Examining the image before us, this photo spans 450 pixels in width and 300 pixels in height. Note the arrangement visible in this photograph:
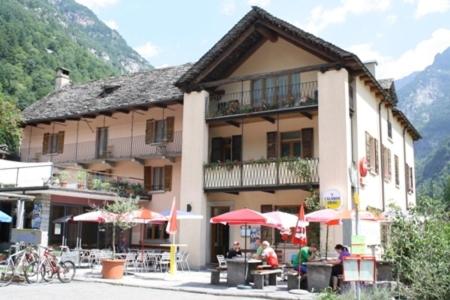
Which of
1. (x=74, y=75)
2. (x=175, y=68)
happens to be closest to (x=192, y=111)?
(x=175, y=68)

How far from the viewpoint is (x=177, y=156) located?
26.2 metres

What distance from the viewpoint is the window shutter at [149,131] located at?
27672mm

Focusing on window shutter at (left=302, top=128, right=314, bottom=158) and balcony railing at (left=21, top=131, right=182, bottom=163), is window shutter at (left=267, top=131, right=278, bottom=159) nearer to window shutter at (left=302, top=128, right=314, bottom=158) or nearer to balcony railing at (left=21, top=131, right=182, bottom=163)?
window shutter at (left=302, top=128, right=314, bottom=158)

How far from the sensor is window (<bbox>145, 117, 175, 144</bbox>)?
2716 cm

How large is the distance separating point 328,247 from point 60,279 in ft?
30.9

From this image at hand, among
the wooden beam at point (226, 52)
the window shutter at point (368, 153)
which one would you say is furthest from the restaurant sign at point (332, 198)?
the wooden beam at point (226, 52)

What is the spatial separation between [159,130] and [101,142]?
3891 mm

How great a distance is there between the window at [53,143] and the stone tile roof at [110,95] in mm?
1150

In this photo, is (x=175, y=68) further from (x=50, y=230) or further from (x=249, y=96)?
(x=50, y=230)

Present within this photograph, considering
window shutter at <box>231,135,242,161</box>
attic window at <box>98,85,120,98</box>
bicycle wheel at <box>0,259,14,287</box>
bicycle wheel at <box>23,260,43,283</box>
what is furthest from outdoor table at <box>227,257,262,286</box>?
attic window at <box>98,85,120,98</box>

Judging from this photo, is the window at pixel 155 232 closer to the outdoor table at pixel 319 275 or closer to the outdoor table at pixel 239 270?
the outdoor table at pixel 239 270

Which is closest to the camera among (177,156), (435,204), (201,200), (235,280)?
(435,204)

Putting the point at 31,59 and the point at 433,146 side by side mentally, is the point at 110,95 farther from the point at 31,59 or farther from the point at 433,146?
the point at 433,146

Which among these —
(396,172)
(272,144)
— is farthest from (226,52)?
(396,172)
